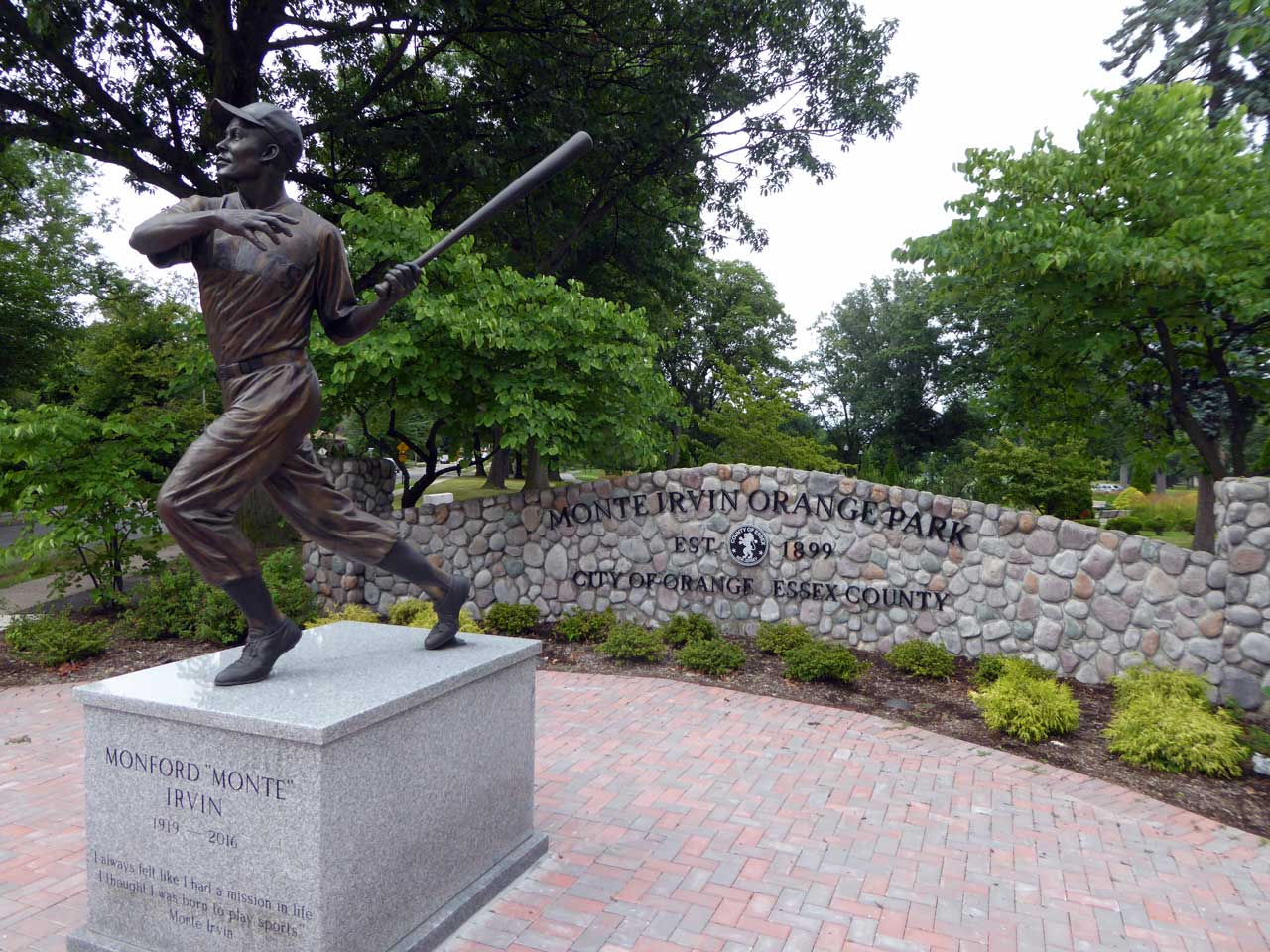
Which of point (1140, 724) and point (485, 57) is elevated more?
point (485, 57)

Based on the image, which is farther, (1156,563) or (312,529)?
(1156,563)

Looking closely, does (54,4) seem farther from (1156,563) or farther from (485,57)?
(1156,563)

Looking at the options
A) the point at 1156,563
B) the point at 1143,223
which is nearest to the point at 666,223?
the point at 1143,223

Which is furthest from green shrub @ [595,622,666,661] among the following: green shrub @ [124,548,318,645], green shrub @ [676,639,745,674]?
green shrub @ [124,548,318,645]

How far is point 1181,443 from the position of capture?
440 inches

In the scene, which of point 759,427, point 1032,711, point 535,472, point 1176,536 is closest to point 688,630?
point 1032,711

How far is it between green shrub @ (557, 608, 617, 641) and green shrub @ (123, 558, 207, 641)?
4542 millimetres

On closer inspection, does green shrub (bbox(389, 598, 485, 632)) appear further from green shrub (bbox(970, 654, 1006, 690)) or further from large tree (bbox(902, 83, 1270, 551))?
large tree (bbox(902, 83, 1270, 551))

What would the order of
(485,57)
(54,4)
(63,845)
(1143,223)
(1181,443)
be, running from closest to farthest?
1. (63,845)
2. (1143,223)
3. (54,4)
4. (1181,443)
5. (485,57)

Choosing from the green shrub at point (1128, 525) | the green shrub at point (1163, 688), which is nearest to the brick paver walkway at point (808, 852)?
the green shrub at point (1163, 688)

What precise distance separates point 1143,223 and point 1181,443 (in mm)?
3961

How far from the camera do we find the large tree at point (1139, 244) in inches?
313

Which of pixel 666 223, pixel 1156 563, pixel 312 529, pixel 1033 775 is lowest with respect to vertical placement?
pixel 1033 775

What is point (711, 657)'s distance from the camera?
869 centimetres
